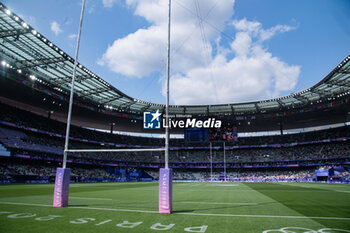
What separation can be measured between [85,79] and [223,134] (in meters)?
29.2

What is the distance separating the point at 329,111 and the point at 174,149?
150ft

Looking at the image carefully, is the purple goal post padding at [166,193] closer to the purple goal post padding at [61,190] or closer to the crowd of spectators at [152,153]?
the purple goal post padding at [61,190]

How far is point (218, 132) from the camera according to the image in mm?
47094

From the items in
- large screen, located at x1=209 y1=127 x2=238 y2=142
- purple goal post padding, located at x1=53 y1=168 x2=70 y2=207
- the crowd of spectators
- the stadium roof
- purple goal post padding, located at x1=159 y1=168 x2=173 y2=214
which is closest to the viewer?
purple goal post padding, located at x1=159 y1=168 x2=173 y2=214

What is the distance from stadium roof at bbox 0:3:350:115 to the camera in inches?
1138

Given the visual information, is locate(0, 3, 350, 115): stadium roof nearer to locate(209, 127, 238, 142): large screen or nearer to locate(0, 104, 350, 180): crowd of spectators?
locate(0, 104, 350, 180): crowd of spectators

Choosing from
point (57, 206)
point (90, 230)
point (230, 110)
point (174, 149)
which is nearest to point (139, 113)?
point (174, 149)

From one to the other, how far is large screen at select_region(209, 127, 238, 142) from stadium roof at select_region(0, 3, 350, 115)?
14602 millimetres

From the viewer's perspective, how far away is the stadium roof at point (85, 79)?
28.9 metres

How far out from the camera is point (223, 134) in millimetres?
46812

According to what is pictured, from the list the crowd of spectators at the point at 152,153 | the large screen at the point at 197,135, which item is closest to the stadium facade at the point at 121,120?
the crowd of spectators at the point at 152,153

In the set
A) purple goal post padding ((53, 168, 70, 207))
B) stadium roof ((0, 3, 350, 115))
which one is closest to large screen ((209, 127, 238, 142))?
stadium roof ((0, 3, 350, 115))

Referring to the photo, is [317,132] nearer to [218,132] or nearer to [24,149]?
[218,132]

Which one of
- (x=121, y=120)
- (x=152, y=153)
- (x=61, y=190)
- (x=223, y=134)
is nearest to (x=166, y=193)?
(x=61, y=190)
